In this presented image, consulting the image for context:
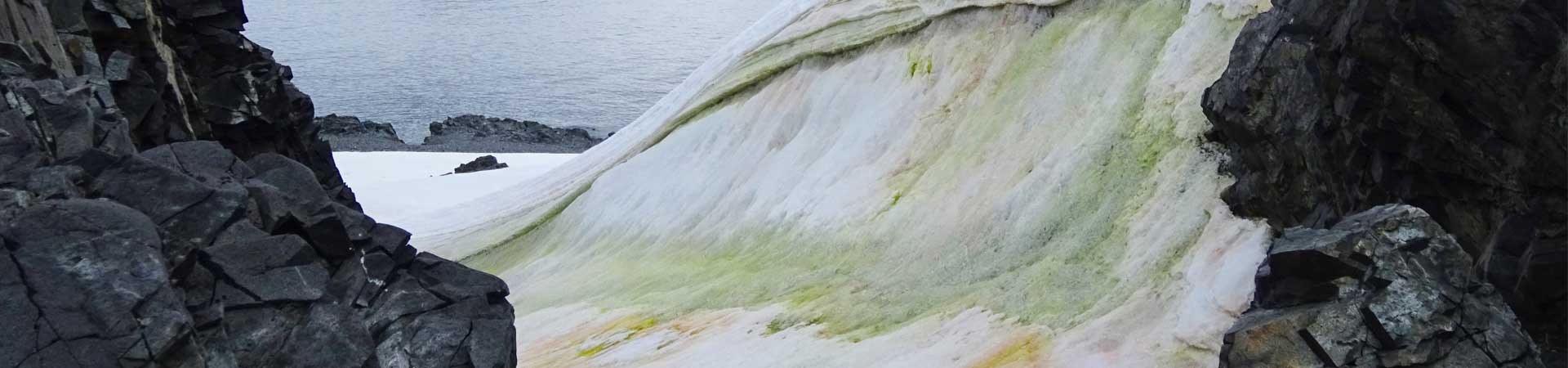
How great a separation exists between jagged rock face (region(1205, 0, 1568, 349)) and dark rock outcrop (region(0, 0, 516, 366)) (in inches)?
230

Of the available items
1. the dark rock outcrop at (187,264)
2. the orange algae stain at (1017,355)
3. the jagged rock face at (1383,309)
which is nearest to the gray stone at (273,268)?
the dark rock outcrop at (187,264)

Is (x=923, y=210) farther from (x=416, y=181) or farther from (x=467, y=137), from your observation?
(x=467, y=137)

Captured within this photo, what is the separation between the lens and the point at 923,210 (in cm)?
1542

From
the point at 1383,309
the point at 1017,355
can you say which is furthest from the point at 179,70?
the point at 1383,309

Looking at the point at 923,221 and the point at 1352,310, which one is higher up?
the point at 1352,310

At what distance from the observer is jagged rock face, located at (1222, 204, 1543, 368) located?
753 centimetres

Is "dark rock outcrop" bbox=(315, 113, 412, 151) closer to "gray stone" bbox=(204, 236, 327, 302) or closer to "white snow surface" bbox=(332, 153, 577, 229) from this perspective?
"white snow surface" bbox=(332, 153, 577, 229)

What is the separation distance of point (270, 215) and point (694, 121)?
12799mm

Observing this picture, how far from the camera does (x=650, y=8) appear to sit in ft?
249

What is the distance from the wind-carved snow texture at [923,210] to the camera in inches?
451

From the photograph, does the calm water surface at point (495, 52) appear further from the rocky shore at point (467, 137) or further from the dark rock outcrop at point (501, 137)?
the dark rock outcrop at point (501, 137)

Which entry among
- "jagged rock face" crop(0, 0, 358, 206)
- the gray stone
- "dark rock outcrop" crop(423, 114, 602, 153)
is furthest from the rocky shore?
the gray stone

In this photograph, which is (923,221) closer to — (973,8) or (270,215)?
(973,8)

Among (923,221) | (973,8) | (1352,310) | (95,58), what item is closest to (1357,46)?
(1352,310)
